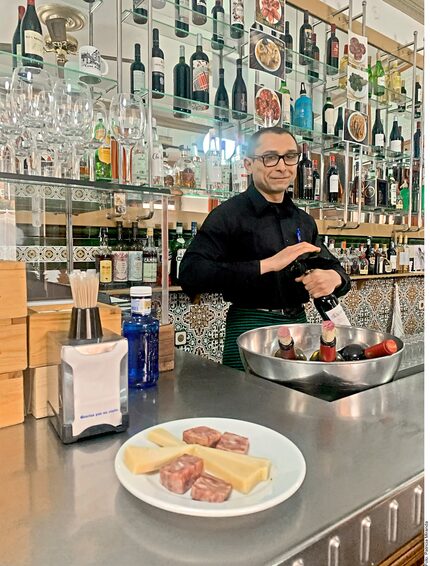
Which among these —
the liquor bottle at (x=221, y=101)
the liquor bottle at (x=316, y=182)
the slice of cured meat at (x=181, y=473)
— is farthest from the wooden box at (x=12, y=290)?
the liquor bottle at (x=316, y=182)

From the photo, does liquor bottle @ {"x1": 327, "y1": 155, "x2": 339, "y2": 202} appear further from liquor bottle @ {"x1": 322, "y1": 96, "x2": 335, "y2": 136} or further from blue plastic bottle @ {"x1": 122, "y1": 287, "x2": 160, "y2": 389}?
blue plastic bottle @ {"x1": 122, "y1": 287, "x2": 160, "y2": 389}

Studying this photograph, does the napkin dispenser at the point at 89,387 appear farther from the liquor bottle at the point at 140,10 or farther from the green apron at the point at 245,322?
the liquor bottle at the point at 140,10

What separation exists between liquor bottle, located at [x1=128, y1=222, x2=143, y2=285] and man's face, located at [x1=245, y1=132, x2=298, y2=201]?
0.56 m

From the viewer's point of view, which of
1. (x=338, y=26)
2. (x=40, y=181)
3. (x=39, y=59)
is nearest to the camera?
(x=40, y=181)

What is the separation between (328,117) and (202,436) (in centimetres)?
248

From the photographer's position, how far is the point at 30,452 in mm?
713

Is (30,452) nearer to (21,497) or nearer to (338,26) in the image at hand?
(21,497)

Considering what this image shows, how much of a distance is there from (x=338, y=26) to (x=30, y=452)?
10.2 feet

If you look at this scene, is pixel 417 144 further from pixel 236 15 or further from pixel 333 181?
pixel 236 15

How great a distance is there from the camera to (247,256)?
1.75 meters

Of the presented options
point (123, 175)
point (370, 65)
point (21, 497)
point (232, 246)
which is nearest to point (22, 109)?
point (123, 175)

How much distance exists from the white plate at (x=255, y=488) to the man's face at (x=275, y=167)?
1.19 m

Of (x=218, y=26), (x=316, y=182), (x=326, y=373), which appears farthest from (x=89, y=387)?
(x=316, y=182)

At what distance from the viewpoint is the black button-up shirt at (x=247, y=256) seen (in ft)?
5.15
